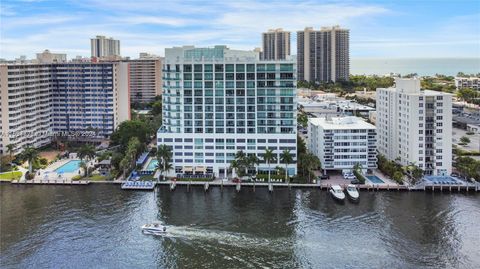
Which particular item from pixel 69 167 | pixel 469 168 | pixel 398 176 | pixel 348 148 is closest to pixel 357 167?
pixel 348 148

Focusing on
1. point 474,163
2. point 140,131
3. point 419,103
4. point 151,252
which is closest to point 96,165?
point 140,131

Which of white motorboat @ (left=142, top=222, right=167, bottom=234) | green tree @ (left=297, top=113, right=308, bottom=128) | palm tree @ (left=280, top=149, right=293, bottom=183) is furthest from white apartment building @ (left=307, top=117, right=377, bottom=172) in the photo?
green tree @ (left=297, top=113, right=308, bottom=128)

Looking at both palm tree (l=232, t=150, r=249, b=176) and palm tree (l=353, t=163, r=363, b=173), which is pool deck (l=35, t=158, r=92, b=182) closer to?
palm tree (l=232, t=150, r=249, b=176)

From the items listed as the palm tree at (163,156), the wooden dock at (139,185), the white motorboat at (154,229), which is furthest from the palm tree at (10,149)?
the white motorboat at (154,229)

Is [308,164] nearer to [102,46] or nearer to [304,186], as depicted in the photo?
[304,186]

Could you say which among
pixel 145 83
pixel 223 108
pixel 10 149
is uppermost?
pixel 145 83

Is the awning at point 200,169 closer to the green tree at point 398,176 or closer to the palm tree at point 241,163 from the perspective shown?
the palm tree at point 241,163

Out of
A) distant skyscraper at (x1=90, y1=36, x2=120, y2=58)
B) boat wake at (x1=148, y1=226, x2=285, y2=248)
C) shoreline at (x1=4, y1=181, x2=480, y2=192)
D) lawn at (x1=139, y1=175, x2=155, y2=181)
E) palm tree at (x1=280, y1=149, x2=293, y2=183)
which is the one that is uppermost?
distant skyscraper at (x1=90, y1=36, x2=120, y2=58)
